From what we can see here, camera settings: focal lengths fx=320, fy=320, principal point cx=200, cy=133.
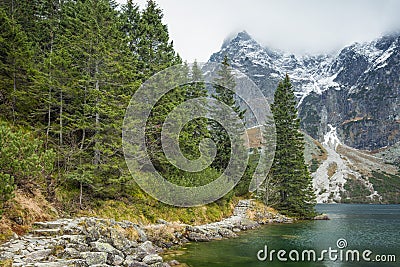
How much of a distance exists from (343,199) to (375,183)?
107 feet

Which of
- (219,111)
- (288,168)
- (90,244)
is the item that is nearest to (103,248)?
(90,244)

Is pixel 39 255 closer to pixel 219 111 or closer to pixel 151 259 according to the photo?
pixel 151 259

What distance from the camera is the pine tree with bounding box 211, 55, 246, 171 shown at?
46125 millimetres

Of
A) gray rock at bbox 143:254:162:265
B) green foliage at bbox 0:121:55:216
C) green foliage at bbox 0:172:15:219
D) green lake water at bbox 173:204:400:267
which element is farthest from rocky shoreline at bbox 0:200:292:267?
green foliage at bbox 0:121:55:216

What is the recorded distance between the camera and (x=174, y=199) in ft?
95.0

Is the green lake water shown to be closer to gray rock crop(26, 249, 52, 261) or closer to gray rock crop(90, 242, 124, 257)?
gray rock crop(90, 242, 124, 257)

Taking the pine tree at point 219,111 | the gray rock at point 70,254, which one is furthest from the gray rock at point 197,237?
the pine tree at point 219,111

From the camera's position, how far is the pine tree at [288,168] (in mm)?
49875

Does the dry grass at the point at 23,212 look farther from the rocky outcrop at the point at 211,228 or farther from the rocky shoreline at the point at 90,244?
the rocky outcrop at the point at 211,228

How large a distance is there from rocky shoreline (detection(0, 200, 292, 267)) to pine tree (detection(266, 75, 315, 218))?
1111 inches

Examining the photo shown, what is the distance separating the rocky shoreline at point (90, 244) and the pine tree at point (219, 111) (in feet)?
71.0

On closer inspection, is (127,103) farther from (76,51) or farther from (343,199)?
(343,199)

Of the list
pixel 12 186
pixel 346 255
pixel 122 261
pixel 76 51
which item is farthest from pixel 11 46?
pixel 346 255

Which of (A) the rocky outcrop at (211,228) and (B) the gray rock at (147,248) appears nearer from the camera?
(B) the gray rock at (147,248)
